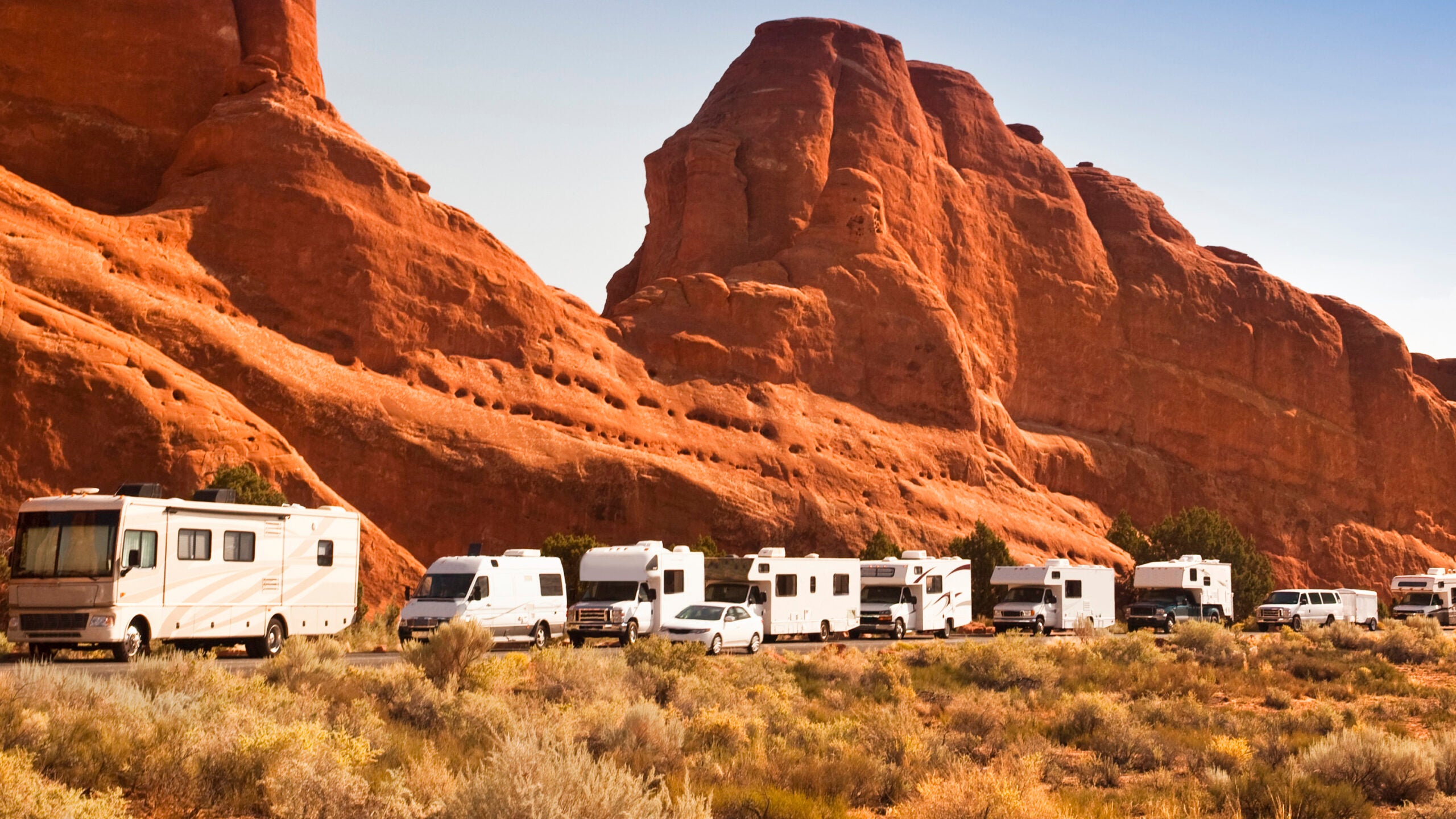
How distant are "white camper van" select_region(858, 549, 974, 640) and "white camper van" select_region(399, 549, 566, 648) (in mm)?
11728

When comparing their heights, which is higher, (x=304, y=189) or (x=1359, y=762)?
(x=304, y=189)

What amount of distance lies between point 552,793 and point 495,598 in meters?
21.5

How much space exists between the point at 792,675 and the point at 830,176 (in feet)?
191

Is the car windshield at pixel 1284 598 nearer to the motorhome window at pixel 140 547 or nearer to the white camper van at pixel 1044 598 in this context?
the white camper van at pixel 1044 598

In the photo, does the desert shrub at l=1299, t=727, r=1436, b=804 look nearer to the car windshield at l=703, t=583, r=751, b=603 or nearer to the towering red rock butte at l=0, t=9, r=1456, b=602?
the car windshield at l=703, t=583, r=751, b=603

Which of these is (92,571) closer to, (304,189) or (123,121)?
(304,189)

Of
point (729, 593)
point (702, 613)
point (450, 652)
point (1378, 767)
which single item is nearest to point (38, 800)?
point (450, 652)

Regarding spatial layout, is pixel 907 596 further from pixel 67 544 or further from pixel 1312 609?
pixel 67 544

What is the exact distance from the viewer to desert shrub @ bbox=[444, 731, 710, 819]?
7891 millimetres

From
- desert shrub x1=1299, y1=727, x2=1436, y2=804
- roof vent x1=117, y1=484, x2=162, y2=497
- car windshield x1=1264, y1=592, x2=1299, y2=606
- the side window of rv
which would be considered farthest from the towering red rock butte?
desert shrub x1=1299, y1=727, x2=1436, y2=804

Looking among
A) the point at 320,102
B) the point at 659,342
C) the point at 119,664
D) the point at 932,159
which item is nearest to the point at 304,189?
the point at 320,102

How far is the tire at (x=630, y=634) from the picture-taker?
30969 millimetres

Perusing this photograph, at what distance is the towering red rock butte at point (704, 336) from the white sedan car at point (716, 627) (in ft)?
48.7

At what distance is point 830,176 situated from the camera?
256 feet
